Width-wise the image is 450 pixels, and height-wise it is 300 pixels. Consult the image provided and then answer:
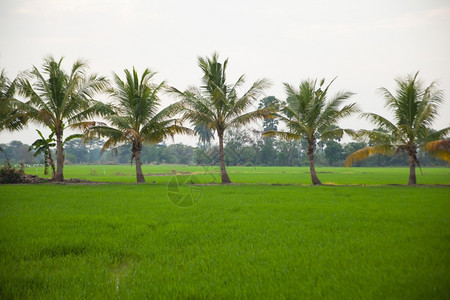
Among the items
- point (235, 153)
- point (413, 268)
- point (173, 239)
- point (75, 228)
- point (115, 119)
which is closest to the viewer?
point (413, 268)

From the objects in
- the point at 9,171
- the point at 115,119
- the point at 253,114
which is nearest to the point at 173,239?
the point at 253,114

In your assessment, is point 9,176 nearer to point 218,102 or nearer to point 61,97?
point 61,97

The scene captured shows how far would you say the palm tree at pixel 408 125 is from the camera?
14539 millimetres

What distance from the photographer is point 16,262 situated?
3572 millimetres

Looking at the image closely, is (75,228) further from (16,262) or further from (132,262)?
(132,262)

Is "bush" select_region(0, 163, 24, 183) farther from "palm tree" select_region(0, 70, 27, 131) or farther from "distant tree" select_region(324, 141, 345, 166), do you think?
"distant tree" select_region(324, 141, 345, 166)

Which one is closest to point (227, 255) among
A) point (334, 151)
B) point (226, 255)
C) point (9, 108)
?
point (226, 255)

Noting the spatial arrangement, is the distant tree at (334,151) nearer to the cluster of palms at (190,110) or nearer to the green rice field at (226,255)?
the cluster of palms at (190,110)

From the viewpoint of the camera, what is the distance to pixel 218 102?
1612 cm

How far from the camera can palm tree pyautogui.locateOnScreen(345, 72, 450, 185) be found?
47.7 feet

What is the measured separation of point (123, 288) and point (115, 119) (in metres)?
14.6

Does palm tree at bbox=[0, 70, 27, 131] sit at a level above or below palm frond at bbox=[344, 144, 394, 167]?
above

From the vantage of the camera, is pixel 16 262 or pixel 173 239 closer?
pixel 16 262

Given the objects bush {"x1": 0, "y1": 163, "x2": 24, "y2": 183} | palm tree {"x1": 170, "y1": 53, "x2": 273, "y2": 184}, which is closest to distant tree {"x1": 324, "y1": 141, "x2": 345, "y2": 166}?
palm tree {"x1": 170, "y1": 53, "x2": 273, "y2": 184}
